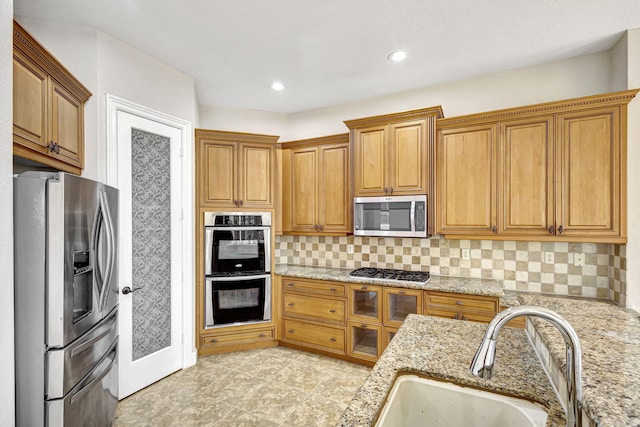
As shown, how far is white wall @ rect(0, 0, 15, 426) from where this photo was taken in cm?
118

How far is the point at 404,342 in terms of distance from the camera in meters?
1.33

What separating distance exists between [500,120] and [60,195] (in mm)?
3167

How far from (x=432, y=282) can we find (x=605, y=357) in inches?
79.0

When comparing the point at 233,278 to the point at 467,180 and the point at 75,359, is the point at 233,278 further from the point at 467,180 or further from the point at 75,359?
the point at 467,180

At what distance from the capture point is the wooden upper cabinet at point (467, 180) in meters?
2.70

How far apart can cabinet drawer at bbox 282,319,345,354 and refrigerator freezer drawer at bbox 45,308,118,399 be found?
1.82m

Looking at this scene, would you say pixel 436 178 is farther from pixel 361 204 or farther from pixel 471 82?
pixel 471 82

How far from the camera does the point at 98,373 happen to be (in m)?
1.84

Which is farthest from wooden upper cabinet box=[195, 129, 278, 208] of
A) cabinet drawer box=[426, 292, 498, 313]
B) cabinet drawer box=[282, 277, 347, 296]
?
cabinet drawer box=[426, 292, 498, 313]

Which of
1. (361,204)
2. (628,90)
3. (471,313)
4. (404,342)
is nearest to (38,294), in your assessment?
(404,342)

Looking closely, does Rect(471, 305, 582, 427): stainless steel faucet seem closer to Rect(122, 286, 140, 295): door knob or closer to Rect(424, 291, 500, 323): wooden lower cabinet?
Rect(424, 291, 500, 323): wooden lower cabinet

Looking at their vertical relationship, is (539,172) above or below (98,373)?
above

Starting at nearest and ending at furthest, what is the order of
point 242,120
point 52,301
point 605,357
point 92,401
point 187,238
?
point 605,357, point 52,301, point 92,401, point 187,238, point 242,120

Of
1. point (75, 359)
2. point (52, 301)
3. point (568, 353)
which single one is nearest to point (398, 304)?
point (568, 353)
